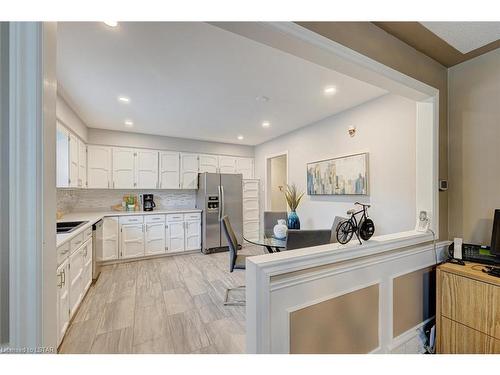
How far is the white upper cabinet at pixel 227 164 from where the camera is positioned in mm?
5126

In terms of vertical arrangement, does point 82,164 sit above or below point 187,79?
below

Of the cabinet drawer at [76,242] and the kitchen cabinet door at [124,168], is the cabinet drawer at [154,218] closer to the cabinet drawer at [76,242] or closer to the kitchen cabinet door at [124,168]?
the kitchen cabinet door at [124,168]

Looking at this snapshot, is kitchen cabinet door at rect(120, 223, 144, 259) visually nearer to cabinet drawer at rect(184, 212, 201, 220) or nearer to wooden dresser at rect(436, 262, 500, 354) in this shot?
cabinet drawer at rect(184, 212, 201, 220)

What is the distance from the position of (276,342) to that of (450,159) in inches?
83.8

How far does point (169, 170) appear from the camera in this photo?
14.9 ft

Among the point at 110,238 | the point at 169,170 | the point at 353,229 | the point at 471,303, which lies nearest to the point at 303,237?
the point at 353,229

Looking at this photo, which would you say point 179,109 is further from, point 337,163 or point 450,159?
point 450,159

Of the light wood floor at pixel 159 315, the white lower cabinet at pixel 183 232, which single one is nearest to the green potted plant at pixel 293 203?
the light wood floor at pixel 159 315

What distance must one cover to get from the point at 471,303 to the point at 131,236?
173 inches

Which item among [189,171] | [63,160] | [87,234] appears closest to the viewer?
[87,234]

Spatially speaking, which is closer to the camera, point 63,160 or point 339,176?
point 63,160

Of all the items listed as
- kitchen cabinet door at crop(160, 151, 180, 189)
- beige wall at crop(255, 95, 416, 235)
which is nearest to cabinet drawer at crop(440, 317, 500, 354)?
beige wall at crop(255, 95, 416, 235)

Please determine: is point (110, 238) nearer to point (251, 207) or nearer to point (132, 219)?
point (132, 219)
